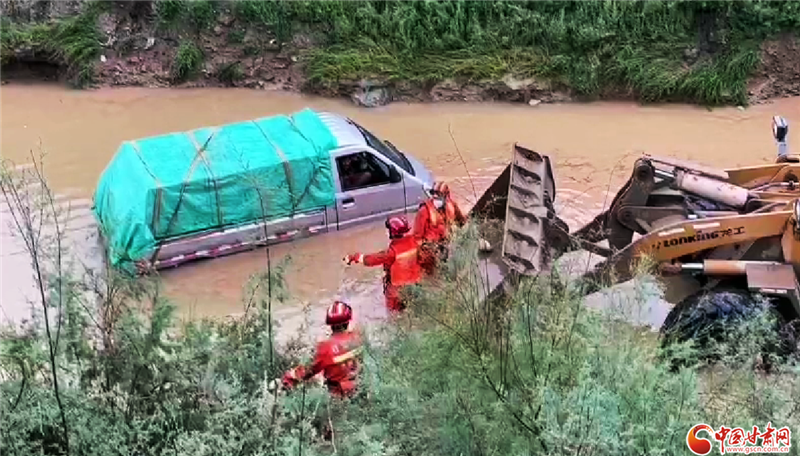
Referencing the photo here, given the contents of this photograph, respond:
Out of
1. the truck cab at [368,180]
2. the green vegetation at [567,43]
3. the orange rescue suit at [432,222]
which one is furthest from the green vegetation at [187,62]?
the orange rescue suit at [432,222]

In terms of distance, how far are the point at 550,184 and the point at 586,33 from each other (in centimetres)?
751

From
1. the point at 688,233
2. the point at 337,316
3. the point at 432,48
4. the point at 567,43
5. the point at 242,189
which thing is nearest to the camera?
the point at 337,316

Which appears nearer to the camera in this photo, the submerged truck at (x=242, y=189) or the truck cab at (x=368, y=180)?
the submerged truck at (x=242, y=189)

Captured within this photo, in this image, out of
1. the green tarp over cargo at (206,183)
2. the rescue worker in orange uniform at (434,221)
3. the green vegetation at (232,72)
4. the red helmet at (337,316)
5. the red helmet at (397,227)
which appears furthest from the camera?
the green vegetation at (232,72)

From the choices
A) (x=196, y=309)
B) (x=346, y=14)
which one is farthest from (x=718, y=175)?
(x=346, y=14)

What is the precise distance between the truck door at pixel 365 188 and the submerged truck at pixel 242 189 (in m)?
0.01

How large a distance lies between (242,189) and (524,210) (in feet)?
11.8

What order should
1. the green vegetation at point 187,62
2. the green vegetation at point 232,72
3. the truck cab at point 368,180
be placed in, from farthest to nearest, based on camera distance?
the green vegetation at point 232,72
the green vegetation at point 187,62
the truck cab at point 368,180

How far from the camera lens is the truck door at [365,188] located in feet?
37.9

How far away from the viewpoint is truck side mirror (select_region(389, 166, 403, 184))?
38.4 feet

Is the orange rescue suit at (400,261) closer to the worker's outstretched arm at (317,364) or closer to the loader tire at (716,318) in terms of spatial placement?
the worker's outstretched arm at (317,364)

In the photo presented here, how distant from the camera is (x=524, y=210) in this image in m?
8.80

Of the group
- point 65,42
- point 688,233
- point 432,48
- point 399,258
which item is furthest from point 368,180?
point 65,42

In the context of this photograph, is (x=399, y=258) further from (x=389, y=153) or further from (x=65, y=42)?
(x=65, y=42)
